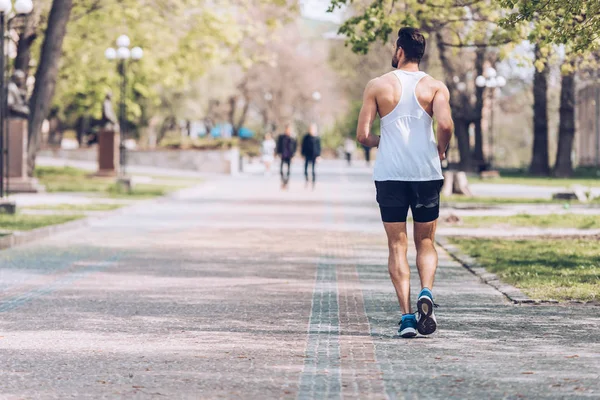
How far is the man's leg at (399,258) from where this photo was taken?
9.20m

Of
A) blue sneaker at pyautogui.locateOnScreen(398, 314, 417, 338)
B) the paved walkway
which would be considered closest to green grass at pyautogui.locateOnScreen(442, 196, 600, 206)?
the paved walkway

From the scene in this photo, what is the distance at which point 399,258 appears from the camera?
364 inches

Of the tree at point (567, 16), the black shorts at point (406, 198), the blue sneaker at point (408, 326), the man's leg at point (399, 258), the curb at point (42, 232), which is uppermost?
the tree at point (567, 16)

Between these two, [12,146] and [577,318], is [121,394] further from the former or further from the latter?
[12,146]

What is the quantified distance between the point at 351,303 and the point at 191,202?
20.1 m

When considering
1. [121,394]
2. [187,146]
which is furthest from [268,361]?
[187,146]

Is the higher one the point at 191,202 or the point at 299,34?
the point at 299,34

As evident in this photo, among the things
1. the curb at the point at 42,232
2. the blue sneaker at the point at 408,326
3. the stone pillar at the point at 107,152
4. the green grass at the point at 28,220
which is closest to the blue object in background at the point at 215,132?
the stone pillar at the point at 107,152

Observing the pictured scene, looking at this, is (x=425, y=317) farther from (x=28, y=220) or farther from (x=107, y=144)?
(x=107, y=144)

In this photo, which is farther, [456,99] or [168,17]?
[456,99]

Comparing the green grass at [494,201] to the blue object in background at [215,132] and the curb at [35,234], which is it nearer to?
the curb at [35,234]

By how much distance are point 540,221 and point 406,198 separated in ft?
43.9

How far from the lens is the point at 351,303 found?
1105 centimetres

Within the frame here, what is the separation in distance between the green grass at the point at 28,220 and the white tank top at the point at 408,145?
36.1 ft
